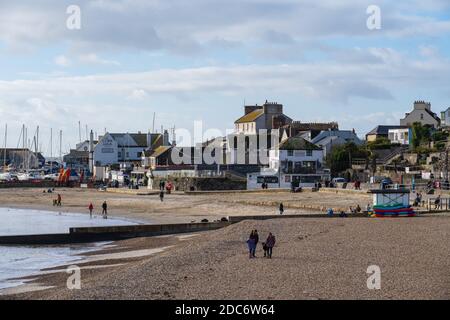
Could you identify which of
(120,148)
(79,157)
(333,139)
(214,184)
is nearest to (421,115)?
(333,139)

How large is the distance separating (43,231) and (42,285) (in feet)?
60.7

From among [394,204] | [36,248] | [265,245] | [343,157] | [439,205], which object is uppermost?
[343,157]

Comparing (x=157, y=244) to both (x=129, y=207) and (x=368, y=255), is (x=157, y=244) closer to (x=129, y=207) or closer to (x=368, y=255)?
(x=368, y=255)

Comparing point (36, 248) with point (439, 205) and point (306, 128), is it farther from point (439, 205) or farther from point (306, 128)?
point (306, 128)

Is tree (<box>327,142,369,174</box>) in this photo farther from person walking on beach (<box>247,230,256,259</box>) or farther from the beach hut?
person walking on beach (<box>247,230,256,259</box>)

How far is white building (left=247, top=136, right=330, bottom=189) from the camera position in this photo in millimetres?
80062

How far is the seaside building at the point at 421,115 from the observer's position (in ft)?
361

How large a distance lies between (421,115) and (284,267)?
88077 millimetres

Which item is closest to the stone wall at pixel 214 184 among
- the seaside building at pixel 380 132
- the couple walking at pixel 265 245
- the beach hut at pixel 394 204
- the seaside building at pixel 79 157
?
the seaside building at pixel 380 132

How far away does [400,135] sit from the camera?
104m

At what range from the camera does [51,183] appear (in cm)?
10681

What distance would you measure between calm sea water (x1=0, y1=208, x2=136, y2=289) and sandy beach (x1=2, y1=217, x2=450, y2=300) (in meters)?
1.54
